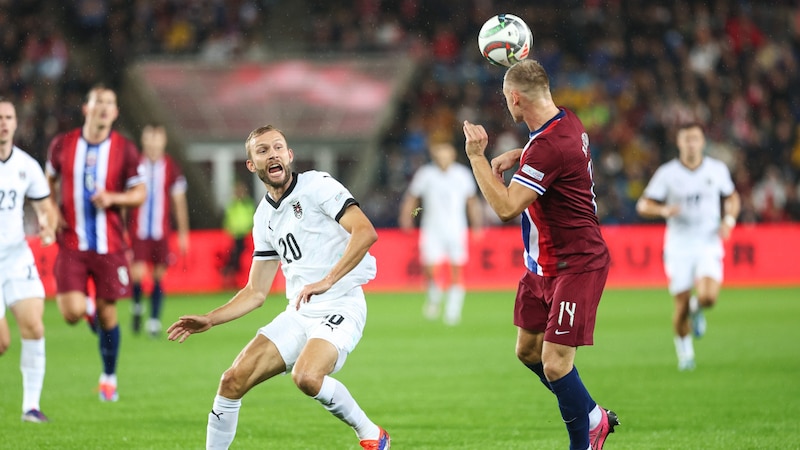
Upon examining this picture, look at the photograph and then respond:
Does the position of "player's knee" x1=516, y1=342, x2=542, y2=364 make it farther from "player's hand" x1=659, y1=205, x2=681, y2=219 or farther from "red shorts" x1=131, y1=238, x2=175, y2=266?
"red shorts" x1=131, y1=238, x2=175, y2=266

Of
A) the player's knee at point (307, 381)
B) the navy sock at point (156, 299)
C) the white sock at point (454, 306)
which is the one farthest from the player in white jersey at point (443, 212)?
the player's knee at point (307, 381)

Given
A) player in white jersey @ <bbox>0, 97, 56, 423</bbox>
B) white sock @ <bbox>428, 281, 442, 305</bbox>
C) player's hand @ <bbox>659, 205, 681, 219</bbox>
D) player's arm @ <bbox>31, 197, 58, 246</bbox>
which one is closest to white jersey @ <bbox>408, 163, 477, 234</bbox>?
white sock @ <bbox>428, 281, 442, 305</bbox>

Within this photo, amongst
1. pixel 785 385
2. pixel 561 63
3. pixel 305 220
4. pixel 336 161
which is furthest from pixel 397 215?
pixel 305 220

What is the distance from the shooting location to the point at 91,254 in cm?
1019

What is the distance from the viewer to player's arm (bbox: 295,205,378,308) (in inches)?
256

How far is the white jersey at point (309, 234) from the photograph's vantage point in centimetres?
714

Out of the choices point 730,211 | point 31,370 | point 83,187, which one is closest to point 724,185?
point 730,211

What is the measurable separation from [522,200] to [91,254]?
4.84 meters

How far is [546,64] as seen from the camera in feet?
95.7

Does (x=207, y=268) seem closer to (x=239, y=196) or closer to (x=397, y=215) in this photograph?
(x=239, y=196)

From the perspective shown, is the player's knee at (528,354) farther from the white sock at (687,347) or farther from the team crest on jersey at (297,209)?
the white sock at (687,347)

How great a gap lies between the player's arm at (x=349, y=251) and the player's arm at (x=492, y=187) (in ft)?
2.21

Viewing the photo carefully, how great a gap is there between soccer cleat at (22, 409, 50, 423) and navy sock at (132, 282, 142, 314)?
6.53 m

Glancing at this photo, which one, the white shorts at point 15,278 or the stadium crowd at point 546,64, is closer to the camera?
the white shorts at point 15,278
